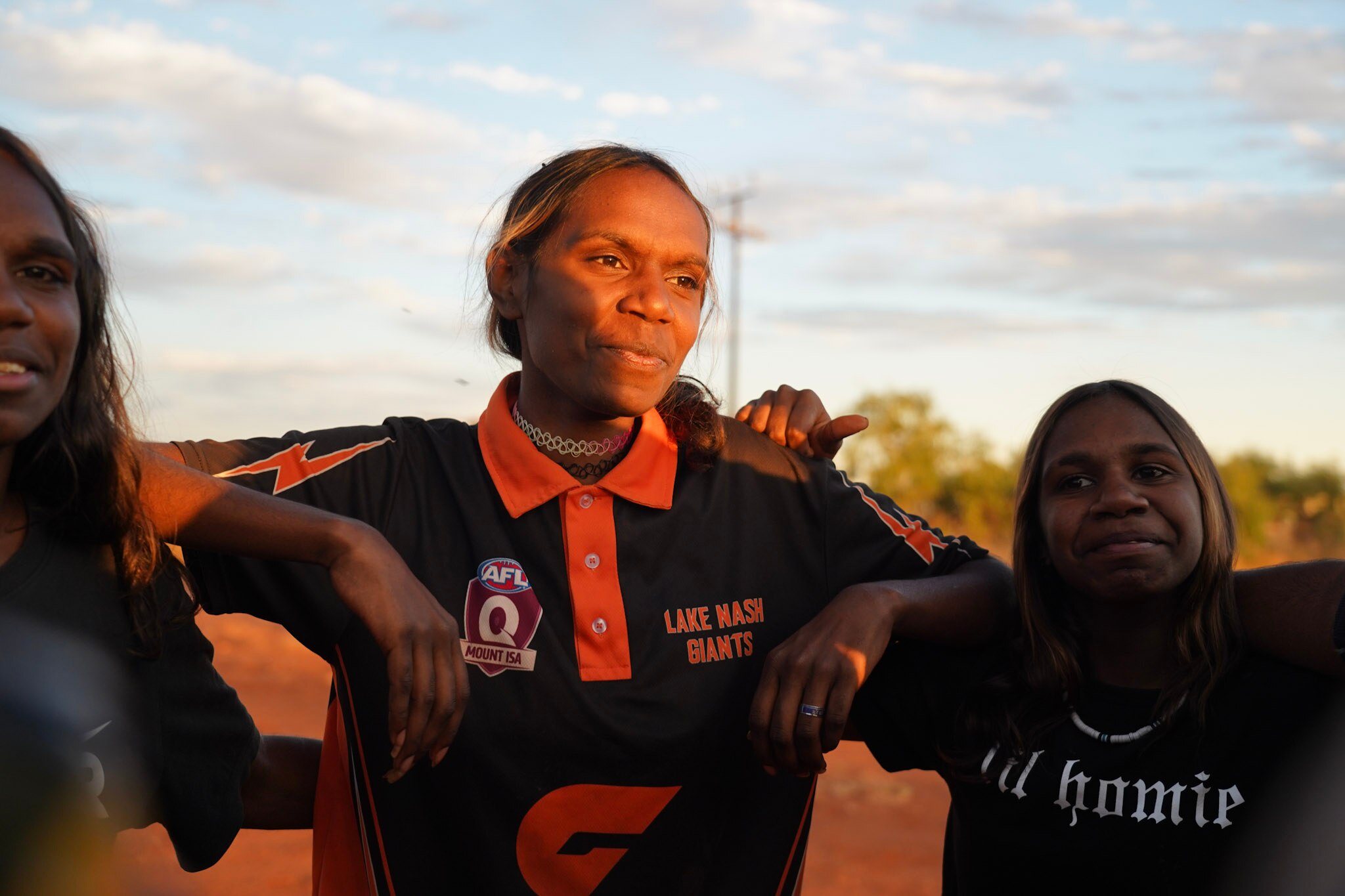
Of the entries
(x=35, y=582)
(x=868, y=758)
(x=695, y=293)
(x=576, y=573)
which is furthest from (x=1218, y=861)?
(x=868, y=758)

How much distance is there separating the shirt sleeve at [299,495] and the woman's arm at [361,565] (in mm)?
218

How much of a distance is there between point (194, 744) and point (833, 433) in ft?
4.84

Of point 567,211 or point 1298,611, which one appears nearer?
point 1298,611

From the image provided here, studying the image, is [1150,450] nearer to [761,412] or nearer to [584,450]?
[761,412]

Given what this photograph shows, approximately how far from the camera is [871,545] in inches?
106

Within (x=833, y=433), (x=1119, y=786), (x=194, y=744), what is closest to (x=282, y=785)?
(x=194, y=744)

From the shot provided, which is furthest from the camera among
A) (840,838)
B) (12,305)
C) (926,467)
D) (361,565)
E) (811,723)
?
(926,467)

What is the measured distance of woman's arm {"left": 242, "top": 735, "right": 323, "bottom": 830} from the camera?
2496 millimetres

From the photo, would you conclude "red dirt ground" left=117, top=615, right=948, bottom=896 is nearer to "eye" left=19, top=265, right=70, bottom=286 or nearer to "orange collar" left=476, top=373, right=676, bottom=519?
"orange collar" left=476, top=373, right=676, bottom=519

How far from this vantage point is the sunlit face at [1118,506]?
2.45 m

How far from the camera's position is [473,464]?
2.69 m

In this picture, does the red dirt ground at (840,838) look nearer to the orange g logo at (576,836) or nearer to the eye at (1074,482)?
the orange g logo at (576,836)

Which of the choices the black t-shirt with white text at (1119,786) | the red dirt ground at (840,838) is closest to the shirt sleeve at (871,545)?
the black t-shirt with white text at (1119,786)

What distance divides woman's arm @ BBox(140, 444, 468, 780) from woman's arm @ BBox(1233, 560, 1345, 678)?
1.57 meters
